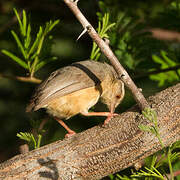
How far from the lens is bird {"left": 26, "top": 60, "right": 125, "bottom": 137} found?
10.7 ft

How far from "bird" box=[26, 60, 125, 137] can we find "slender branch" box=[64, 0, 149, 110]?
683mm

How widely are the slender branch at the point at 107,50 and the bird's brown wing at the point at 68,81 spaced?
2.90 feet

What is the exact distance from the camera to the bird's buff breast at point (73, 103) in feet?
11.2

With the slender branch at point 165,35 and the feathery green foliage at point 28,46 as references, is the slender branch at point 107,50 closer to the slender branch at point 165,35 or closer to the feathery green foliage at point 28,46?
the feathery green foliage at point 28,46

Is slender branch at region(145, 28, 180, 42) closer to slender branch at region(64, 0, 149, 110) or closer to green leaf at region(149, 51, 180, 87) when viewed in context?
green leaf at region(149, 51, 180, 87)

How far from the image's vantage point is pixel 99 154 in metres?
2.61

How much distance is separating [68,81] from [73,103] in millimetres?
244

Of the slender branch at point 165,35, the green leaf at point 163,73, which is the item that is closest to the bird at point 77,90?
the green leaf at point 163,73

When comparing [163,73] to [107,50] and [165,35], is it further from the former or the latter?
[107,50]

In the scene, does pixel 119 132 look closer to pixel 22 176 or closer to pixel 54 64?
pixel 22 176

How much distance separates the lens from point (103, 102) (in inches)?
148

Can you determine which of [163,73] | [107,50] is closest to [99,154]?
[107,50]

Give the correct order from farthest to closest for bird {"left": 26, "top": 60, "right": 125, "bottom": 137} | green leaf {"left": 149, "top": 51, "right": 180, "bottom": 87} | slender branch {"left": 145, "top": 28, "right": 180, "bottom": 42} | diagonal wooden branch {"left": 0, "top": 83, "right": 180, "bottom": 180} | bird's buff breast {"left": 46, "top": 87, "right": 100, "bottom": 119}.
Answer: slender branch {"left": 145, "top": 28, "right": 180, "bottom": 42}
green leaf {"left": 149, "top": 51, "right": 180, "bottom": 87}
bird's buff breast {"left": 46, "top": 87, "right": 100, "bottom": 119}
bird {"left": 26, "top": 60, "right": 125, "bottom": 137}
diagonal wooden branch {"left": 0, "top": 83, "right": 180, "bottom": 180}

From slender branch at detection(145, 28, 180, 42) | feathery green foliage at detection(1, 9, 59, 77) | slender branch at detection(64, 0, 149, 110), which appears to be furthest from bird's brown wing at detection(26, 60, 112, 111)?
slender branch at detection(145, 28, 180, 42)
